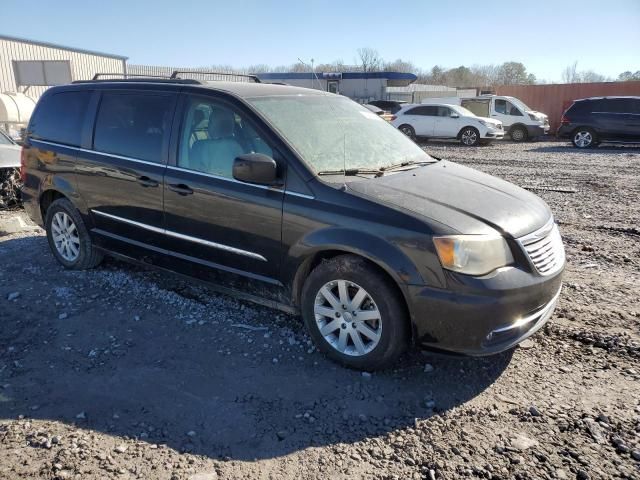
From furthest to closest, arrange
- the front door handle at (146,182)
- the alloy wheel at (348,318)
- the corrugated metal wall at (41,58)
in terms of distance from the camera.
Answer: the corrugated metal wall at (41,58) → the front door handle at (146,182) → the alloy wheel at (348,318)

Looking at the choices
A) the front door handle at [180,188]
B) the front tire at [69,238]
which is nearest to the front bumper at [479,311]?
the front door handle at [180,188]

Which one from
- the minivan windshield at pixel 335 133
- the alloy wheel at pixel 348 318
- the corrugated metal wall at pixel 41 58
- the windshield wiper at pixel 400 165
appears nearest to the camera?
the alloy wheel at pixel 348 318

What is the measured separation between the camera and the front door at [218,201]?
368cm

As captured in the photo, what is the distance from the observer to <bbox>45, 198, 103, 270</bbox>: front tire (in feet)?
16.9

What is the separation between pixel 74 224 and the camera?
5195 millimetres

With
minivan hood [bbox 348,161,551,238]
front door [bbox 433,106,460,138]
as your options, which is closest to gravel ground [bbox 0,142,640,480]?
minivan hood [bbox 348,161,551,238]

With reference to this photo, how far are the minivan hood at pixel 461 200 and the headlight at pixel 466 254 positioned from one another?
6 cm

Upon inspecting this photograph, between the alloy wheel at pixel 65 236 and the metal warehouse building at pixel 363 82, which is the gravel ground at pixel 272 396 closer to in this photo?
the alloy wheel at pixel 65 236

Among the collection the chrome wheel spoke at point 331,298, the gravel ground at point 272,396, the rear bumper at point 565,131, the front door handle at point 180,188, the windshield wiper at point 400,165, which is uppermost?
the rear bumper at point 565,131

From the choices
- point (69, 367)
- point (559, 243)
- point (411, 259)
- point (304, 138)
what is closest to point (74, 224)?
point (69, 367)

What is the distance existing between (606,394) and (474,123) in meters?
18.0

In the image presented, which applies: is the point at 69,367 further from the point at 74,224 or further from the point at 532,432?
the point at 532,432

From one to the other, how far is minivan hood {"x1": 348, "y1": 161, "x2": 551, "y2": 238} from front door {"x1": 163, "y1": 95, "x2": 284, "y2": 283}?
0.74 m

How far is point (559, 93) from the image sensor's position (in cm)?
2692
